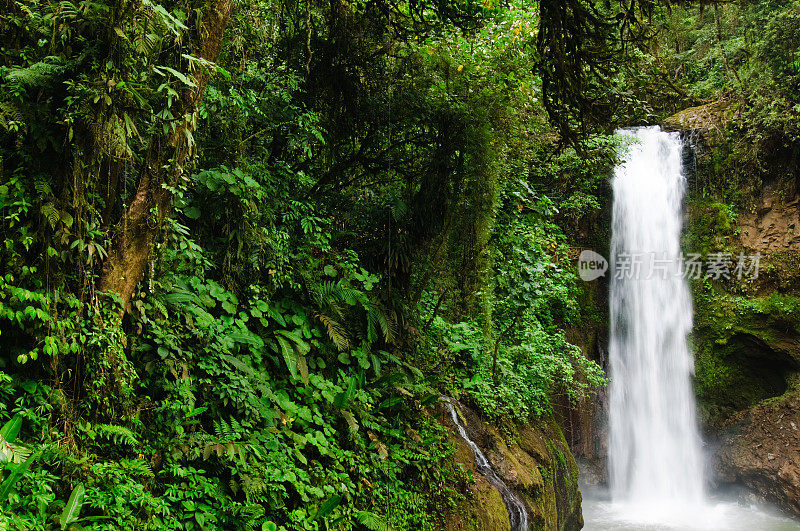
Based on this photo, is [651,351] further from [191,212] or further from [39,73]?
[39,73]

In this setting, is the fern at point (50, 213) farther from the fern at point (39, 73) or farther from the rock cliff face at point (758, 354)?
the rock cliff face at point (758, 354)

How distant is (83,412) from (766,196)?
44.1ft

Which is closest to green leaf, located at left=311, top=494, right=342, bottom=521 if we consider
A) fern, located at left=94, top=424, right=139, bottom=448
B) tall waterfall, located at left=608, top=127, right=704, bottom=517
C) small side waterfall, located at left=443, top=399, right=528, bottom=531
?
fern, located at left=94, top=424, right=139, bottom=448

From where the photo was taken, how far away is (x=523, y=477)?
6.29m

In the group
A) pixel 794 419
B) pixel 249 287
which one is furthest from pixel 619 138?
pixel 249 287

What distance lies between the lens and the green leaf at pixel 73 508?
2.70m

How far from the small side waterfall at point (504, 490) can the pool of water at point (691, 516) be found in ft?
13.7

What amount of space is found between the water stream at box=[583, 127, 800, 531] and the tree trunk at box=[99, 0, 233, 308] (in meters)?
9.78

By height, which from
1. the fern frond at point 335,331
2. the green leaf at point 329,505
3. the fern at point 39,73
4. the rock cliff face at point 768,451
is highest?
the fern at point 39,73

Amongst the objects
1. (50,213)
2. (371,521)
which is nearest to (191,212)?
(50,213)

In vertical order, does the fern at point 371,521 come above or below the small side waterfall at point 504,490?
above

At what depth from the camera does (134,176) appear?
11.5ft

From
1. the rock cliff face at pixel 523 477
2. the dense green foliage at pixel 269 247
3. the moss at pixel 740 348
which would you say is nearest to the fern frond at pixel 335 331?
the dense green foliage at pixel 269 247

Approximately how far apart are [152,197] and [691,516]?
35.9 feet
